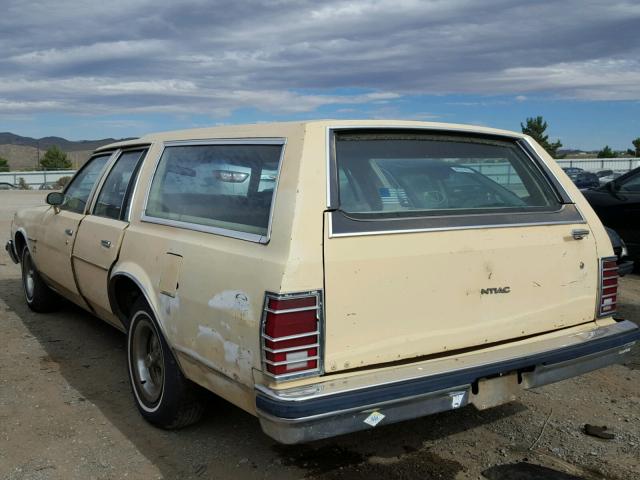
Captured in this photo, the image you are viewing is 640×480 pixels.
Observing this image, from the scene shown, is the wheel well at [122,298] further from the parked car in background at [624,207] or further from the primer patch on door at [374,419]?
the parked car in background at [624,207]

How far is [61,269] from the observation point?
204 inches

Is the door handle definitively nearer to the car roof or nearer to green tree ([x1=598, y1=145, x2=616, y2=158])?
the car roof

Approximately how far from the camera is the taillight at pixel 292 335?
263cm

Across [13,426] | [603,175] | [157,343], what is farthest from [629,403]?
[603,175]

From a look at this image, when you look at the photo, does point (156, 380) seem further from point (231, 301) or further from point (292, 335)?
point (292, 335)

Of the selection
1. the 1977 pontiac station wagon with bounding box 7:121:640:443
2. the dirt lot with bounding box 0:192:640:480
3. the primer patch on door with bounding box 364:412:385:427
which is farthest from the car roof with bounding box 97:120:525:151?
the dirt lot with bounding box 0:192:640:480

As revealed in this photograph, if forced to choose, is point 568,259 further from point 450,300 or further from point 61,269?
point 61,269

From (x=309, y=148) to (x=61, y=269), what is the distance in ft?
10.1

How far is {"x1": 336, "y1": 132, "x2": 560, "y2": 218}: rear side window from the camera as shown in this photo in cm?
312

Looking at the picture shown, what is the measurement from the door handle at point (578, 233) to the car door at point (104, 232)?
2.66 m

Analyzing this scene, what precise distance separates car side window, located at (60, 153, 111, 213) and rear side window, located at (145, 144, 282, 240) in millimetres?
1254

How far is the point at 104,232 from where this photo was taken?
14.2 ft

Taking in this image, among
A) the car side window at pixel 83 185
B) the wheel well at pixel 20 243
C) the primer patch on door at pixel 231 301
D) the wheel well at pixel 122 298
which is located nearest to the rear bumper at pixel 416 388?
the primer patch on door at pixel 231 301

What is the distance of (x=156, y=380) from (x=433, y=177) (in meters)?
2.02
